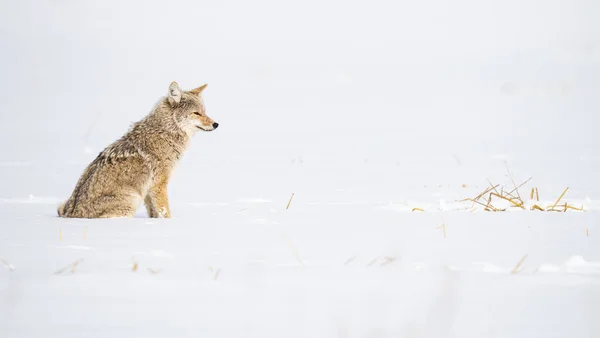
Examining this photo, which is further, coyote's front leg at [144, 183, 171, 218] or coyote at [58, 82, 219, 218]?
coyote's front leg at [144, 183, 171, 218]

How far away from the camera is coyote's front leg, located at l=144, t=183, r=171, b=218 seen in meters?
6.68

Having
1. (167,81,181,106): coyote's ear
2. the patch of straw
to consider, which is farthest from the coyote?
the patch of straw

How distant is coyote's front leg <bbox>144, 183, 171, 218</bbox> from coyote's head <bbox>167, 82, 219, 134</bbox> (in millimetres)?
779

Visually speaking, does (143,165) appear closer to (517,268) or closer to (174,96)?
(174,96)

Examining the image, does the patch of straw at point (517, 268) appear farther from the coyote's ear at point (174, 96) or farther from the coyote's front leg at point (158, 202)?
the coyote's ear at point (174, 96)

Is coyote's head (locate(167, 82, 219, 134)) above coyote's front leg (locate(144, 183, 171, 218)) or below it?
above

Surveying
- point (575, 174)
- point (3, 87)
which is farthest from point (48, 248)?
point (3, 87)

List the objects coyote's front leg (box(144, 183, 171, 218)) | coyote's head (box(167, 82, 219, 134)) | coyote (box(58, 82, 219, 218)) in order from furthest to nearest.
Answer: coyote's head (box(167, 82, 219, 134))
coyote's front leg (box(144, 183, 171, 218))
coyote (box(58, 82, 219, 218))

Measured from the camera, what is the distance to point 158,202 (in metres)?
6.72

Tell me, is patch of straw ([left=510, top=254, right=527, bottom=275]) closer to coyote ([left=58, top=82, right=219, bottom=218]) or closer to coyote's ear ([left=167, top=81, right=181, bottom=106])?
coyote ([left=58, top=82, right=219, bottom=218])

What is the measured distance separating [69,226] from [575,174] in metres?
6.26

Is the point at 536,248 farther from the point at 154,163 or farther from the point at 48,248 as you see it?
the point at 154,163

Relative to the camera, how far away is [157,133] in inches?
281

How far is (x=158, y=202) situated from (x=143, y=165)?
→ 1.12 ft
